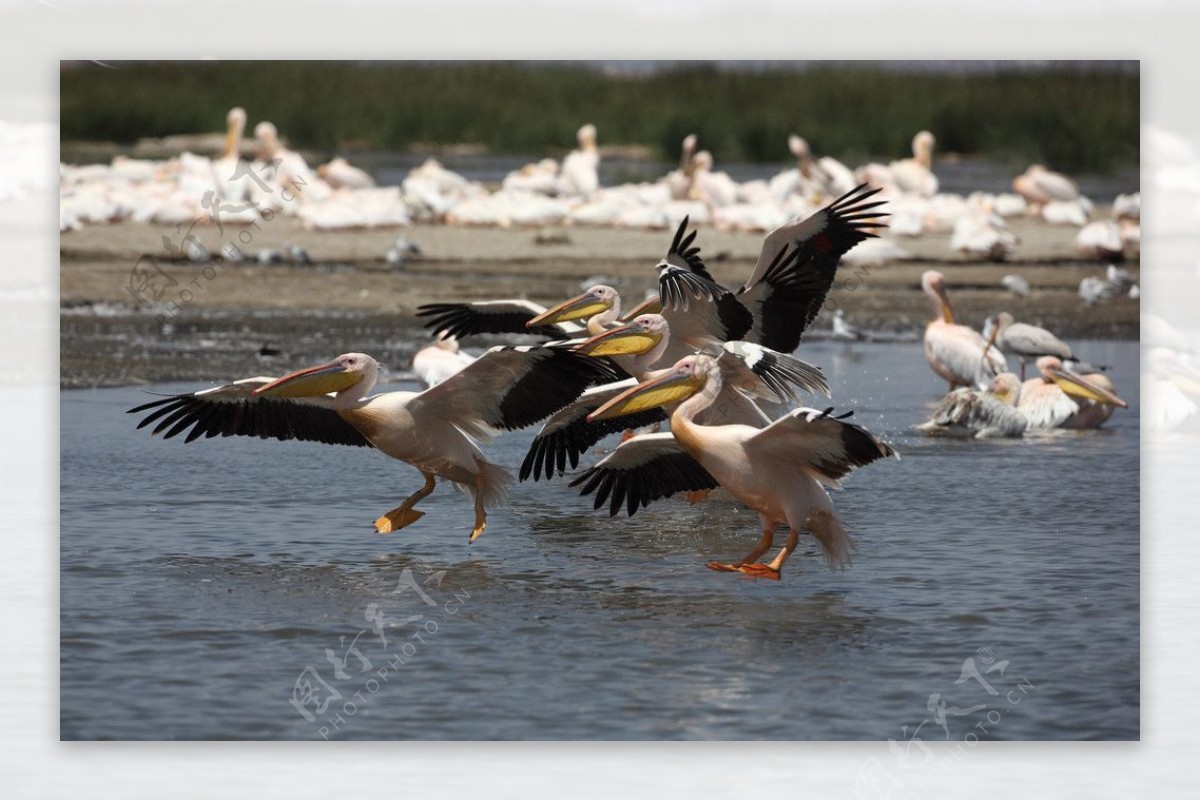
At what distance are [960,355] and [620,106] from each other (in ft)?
7.07

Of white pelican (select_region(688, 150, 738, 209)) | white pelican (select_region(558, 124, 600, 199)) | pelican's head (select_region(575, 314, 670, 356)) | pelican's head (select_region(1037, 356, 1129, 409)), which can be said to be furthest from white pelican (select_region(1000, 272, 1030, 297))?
pelican's head (select_region(575, 314, 670, 356))

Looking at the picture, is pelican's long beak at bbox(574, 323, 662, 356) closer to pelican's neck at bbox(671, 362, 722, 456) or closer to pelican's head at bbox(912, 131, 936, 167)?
pelican's neck at bbox(671, 362, 722, 456)

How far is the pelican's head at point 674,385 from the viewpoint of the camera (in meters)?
6.14

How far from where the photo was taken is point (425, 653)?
549 centimetres

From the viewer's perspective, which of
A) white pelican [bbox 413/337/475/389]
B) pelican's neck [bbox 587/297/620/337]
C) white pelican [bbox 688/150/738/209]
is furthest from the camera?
white pelican [bbox 688/150/738/209]

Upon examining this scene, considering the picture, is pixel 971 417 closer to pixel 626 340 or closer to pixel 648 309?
pixel 648 309

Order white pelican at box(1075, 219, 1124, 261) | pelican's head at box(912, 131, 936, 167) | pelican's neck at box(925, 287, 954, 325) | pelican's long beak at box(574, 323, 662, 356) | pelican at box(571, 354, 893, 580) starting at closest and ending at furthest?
pelican at box(571, 354, 893, 580)
pelican's long beak at box(574, 323, 662, 356)
pelican's head at box(912, 131, 936, 167)
white pelican at box(1075, 219, 1124, 261)
pelican's neck at box(925, 287, 954, 325)

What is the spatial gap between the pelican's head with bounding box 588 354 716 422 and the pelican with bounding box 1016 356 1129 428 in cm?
313

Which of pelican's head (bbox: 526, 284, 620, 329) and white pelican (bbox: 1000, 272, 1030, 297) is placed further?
white pelican (bbox: 1000, 272, 1030, 297)

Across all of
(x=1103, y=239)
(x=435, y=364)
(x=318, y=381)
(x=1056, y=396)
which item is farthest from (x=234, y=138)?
(x=1103, y=239)

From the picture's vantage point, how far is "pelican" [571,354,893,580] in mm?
5672

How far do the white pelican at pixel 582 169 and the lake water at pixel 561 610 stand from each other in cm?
194

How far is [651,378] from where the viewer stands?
6.39 m

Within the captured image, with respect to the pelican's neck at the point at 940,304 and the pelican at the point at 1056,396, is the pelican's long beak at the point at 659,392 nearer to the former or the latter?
the pelican at the point at 1056,396
